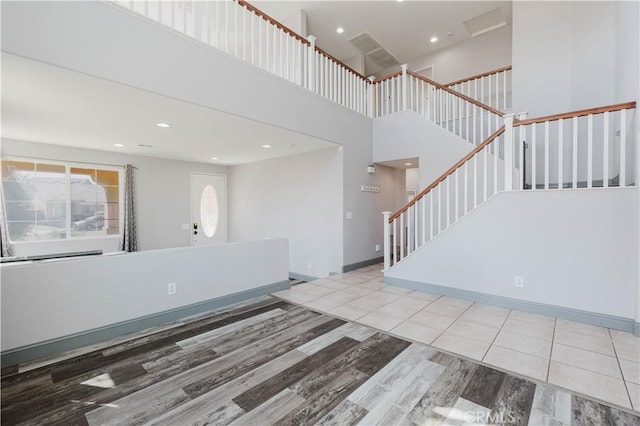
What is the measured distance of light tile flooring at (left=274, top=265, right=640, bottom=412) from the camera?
2.09 meters

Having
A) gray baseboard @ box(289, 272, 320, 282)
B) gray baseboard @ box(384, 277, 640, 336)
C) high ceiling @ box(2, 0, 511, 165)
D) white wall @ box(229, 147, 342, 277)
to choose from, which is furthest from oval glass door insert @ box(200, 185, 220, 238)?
gray baseboard @ box(384, 277, 640, 336)

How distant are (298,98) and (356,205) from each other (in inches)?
91.8

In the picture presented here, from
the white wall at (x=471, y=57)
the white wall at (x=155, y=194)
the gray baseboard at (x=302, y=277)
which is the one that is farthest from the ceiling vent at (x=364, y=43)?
the gray baseboard at (x=302, y=277)

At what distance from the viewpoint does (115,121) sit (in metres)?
3.65

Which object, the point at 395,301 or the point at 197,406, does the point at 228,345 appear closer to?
the point at 197,406

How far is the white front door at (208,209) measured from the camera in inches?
269

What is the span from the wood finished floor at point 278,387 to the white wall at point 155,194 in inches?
148

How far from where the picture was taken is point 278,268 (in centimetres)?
425

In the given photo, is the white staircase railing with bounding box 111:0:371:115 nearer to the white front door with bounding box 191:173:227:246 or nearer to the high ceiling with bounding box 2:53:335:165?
the high ceiling with bounding box 2:53:335:165

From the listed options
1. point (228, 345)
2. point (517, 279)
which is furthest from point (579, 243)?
point (228, 345)

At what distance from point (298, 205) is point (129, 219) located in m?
3.38

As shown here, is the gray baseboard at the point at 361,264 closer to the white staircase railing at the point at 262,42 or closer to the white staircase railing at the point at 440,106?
the white staircase railing at the point at 440,106

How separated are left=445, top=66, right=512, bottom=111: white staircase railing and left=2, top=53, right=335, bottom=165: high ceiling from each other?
3.38 m

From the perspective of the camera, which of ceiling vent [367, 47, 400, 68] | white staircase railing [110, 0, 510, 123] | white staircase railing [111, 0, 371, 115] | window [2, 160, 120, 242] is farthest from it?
ceiling vent [367, 47, 400, 68]
